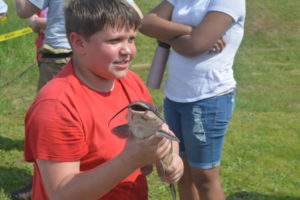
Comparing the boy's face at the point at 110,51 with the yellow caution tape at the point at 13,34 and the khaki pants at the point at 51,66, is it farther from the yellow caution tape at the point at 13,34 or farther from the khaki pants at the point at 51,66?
the yellow caution tape at the point at 13,34

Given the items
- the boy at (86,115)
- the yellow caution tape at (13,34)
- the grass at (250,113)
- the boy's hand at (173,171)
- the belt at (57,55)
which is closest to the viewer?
the boy at (86,115)

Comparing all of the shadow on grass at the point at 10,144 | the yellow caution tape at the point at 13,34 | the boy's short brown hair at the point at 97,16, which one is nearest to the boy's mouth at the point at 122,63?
the boy's short brown hair at the point at 97,16

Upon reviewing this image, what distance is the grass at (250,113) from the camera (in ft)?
15.6

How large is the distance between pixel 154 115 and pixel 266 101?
7.37 metres

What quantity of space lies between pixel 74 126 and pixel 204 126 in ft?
4.67

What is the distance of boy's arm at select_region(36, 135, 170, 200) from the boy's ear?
1.35 feet

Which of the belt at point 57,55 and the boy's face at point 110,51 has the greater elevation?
the boy's face at point 110,51

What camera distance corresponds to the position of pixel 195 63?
3.04 m

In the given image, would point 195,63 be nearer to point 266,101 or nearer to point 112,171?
point 112,171

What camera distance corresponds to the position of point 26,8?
4125 mm

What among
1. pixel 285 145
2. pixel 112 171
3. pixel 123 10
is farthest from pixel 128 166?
pixel 285 145

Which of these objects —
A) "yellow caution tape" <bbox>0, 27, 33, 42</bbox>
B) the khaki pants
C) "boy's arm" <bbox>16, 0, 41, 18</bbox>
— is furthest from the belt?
"yellow caution tape" <bbox>0, 27, 33, 42</bbox>

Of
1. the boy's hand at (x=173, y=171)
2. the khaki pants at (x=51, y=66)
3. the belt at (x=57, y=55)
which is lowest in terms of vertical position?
the khaki pants at (x=51, y=66)

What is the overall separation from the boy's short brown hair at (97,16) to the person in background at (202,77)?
121cm
